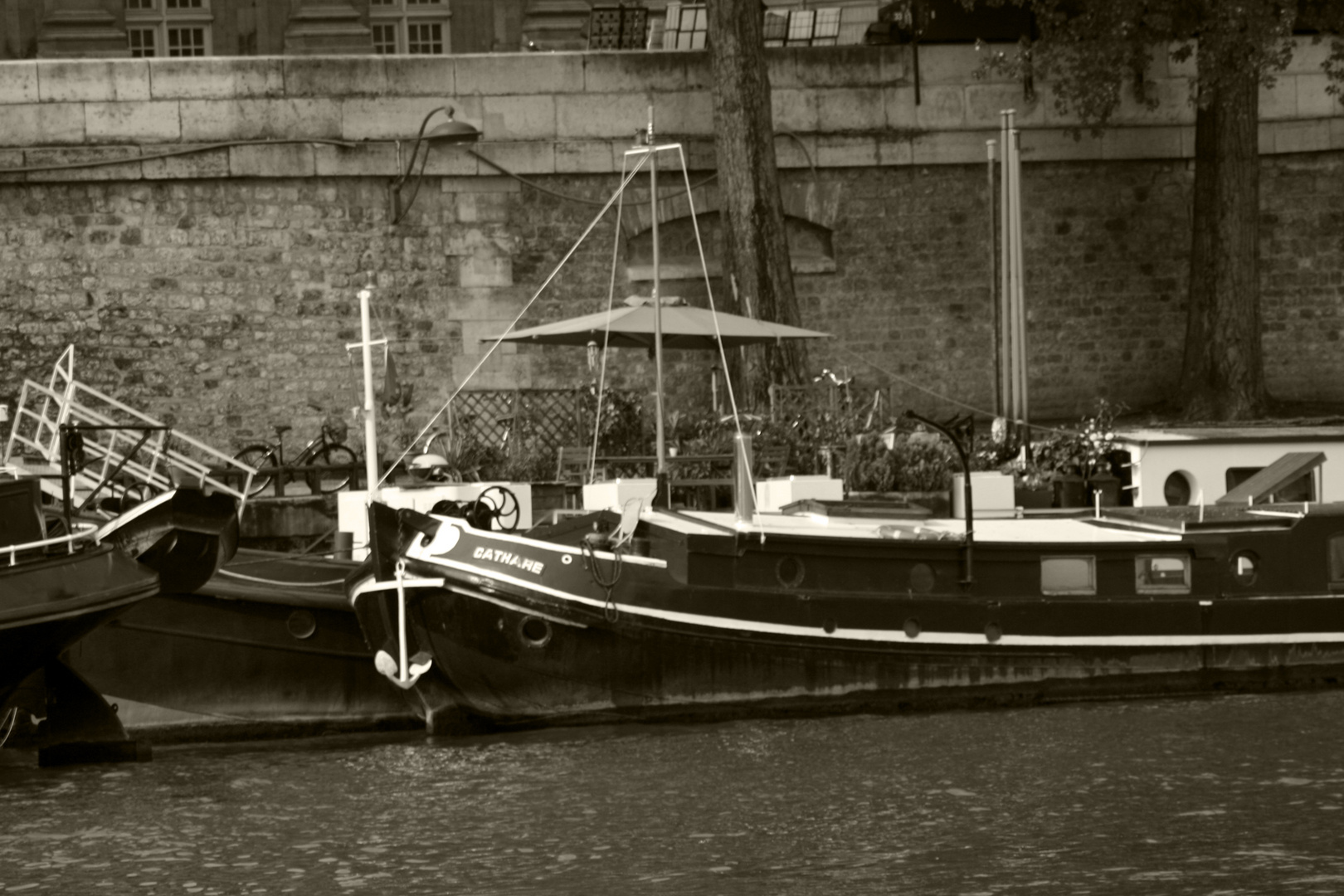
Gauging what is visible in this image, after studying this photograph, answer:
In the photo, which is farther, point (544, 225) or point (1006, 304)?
point (544, 225)

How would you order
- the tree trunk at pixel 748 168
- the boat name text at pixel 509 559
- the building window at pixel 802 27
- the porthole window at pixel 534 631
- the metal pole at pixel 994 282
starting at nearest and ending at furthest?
the boat name text at pixel 509 559 → the porthole window at pixel 534 631 → the metal pole at pixel 994 282 → the tree trunk at pixel 748 168 → the building window at pixel 802 27

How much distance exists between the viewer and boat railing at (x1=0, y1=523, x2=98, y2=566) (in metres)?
14.1

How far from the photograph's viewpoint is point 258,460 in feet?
71.3

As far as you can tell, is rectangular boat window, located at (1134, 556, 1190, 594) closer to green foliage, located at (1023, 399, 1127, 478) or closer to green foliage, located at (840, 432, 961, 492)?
green foliage, located at (1023, 399, 1127, 478)

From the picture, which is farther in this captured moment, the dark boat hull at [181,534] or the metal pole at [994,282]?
the metal pole at [994,282]

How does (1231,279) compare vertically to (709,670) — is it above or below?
above

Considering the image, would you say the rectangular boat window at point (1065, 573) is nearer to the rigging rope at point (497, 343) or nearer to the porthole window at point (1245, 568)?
the porthole window at point (1245, 568)

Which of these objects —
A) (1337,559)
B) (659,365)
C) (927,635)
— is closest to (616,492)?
(659,365)

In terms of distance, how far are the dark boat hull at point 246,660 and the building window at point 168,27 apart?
10331 millimetres

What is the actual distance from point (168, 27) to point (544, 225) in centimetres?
507

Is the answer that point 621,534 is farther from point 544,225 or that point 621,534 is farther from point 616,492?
point 544,225

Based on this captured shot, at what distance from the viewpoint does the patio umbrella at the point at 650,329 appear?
59.8 ft

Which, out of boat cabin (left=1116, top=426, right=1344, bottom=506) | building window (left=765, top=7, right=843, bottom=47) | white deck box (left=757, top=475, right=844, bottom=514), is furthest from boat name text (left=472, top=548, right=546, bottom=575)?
building window (left=765, top=7, right=843, bottom=47)

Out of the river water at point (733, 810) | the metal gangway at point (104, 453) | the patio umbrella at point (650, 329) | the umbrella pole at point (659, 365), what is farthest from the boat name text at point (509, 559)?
the patio umbrella at point (650, 329)
